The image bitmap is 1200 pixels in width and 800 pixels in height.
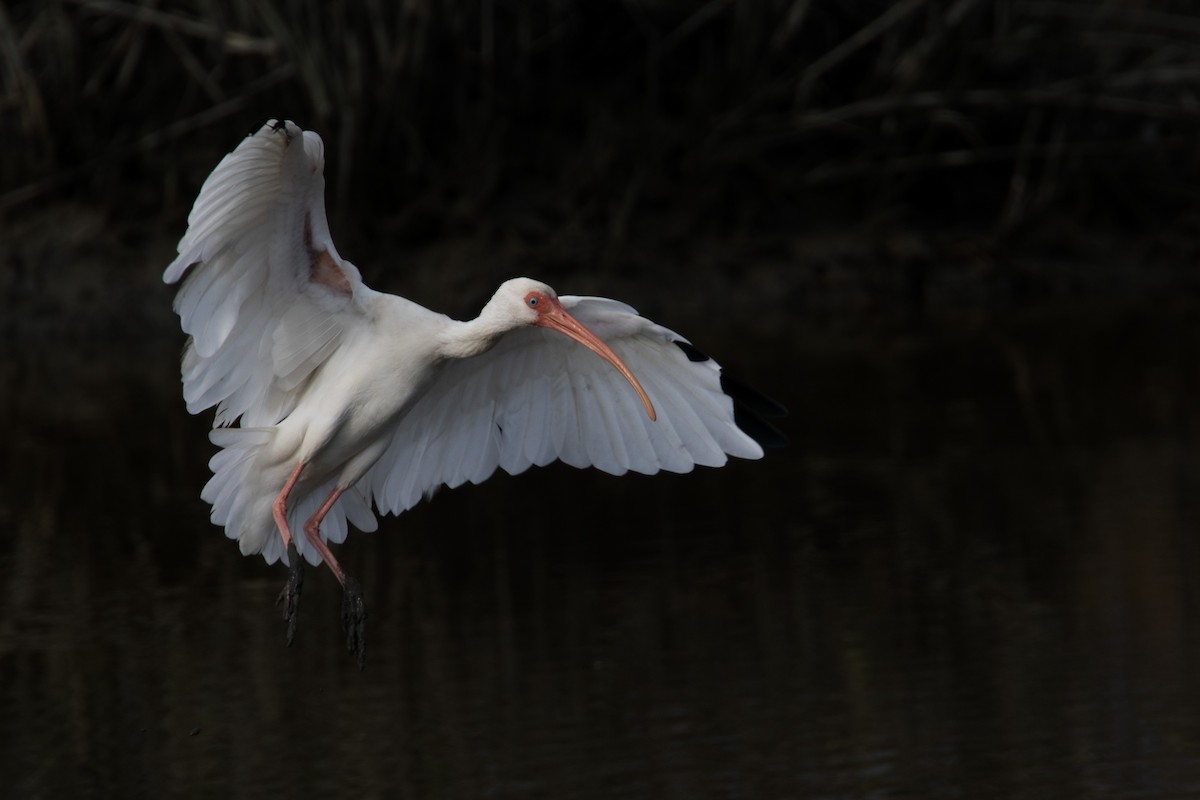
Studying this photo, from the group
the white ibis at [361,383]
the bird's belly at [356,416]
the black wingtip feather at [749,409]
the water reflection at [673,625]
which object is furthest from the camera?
the black wingtip feather at [749,409]

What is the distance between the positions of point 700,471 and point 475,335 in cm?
504

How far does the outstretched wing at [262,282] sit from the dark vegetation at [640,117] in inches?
385

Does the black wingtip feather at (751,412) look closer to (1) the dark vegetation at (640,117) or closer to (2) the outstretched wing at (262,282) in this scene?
(2) the outstretched wing at (262,282)

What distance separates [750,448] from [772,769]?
1197mm

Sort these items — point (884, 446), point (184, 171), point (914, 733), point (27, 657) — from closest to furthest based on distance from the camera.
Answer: point (914, 733) → point (27, 657) → point (884, 446) → point (184, 171)

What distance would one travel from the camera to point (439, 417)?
7949 millimetres

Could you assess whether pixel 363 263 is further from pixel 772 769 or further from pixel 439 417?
pixel 772 769

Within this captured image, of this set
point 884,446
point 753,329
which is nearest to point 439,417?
point 884,446

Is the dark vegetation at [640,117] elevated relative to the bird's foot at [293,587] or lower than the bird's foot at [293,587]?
elevated

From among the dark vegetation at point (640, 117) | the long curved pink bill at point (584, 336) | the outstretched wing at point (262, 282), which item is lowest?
the long curved pink bill at point (584, 336)

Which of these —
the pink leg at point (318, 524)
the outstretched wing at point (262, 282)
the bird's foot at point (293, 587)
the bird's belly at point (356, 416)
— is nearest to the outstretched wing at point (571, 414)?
the bird's belly at point (356, 416)

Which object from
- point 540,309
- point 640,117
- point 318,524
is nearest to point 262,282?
point 540,309

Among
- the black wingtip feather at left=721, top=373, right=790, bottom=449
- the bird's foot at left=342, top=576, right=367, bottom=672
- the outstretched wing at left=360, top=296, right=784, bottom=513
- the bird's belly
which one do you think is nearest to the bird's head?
the outstretched wing at left=360, top=296, right=784, bottom=513

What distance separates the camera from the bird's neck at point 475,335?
7156 millimetres
